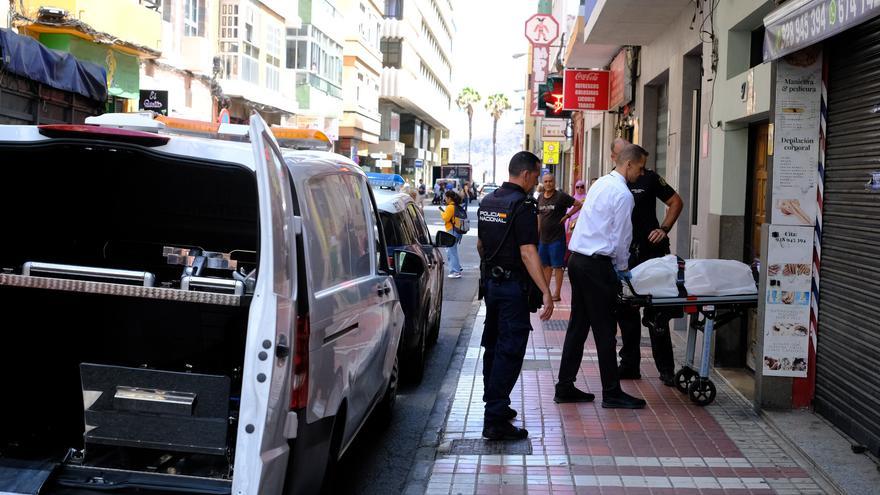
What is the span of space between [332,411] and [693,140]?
8.66 meters

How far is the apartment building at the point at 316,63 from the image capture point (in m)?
40.0

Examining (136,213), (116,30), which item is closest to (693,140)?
(136,213)

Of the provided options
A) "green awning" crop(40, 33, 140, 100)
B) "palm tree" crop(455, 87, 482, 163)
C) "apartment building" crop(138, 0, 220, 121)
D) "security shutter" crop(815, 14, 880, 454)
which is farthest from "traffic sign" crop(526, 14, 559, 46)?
"palm tree" crop(455, 87, 482, 163)

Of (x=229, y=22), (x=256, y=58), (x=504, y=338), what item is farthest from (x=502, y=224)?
(x=256, y=58)

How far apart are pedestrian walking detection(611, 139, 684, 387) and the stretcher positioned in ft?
1.81

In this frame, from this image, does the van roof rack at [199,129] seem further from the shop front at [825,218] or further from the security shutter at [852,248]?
the security shutter at [852,248]

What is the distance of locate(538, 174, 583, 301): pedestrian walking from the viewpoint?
15.7 metres

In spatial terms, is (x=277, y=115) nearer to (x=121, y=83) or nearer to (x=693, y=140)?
(x=121, y=83)

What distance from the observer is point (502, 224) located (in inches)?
266

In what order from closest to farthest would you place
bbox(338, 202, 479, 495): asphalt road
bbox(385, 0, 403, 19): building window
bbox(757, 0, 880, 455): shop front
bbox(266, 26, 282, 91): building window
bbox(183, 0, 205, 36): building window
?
1. bbox(338, 202, 479, 495): asphalt road
2. bbox(757, 0, 880, 455): shop front
3. bbox(183, 0, 205, 36): building window
4. bbox(266, 26, 282, 91): building window
5. bbox(385, 0, 403, 19): building window

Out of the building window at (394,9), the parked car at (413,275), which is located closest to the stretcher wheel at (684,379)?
the parked car at (413,275)

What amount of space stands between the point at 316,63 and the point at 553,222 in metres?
28.0

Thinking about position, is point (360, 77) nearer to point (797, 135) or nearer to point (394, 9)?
point (394, 9)

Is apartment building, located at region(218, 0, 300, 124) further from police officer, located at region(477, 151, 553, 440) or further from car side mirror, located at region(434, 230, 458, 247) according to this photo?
police officer, located at region(477, 151, 553, 440)
